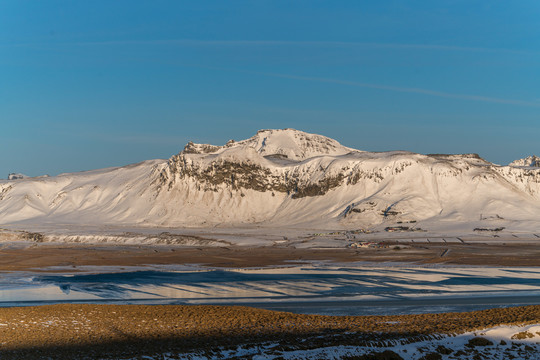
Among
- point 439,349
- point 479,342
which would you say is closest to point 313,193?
point 479,342

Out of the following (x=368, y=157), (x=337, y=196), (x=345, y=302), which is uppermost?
(x=368, y=157)

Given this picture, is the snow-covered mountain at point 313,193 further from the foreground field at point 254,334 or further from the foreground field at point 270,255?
the foreground field at point 254,334

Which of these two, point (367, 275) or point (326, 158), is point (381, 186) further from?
point (367, 275)

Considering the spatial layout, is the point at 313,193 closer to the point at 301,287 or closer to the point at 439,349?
the point at 301,287

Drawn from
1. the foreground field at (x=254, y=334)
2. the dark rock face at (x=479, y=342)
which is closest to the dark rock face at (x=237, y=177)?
the foreground field at (x=254, y=334)

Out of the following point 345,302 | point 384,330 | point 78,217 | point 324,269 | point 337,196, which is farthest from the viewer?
point 78,217

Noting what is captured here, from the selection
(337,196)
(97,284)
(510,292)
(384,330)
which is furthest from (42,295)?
(337,196)

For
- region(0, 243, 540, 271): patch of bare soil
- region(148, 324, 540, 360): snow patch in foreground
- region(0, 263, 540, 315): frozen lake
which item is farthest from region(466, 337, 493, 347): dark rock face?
region(0, 243, 540, 271): patch of bare soil
